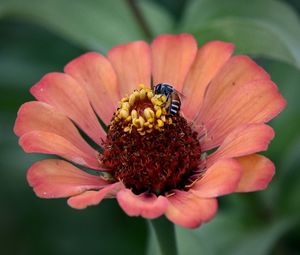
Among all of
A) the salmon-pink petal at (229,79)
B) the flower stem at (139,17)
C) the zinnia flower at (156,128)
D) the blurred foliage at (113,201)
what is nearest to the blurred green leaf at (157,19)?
the blurred foliage at (113,201)

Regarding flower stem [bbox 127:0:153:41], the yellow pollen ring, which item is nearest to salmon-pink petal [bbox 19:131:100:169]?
the yellow pollen ring

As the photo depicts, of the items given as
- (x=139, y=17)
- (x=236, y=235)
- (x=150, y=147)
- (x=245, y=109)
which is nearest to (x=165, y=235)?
(x=150, y=147)

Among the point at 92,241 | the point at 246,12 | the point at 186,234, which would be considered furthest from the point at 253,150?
the point at 92,241

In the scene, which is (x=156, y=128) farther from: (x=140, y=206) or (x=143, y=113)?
(x=140, y=206)

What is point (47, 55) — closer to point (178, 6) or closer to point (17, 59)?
point (17, 59)

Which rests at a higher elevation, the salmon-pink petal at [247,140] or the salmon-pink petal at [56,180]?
the salmon-pink petal at [247,140]

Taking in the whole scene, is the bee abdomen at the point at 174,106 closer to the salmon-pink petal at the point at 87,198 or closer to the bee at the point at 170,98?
the bee at the point at 170,98

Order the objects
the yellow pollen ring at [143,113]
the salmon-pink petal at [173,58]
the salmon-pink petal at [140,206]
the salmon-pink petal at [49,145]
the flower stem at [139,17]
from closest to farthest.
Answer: the salmon-pink petal at [140,206]
the salmon-pink petal at [49,145]
the yellow pollen ring at [143,113]
the salmon-pink petal at [173,58]
the flower stem at [139,17]
